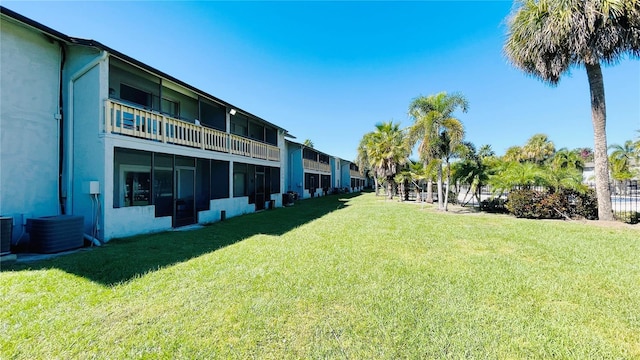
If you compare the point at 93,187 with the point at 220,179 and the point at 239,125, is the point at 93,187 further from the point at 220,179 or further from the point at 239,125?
the point at 239,125

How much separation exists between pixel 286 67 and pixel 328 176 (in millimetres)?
19780

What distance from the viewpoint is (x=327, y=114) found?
111 ft

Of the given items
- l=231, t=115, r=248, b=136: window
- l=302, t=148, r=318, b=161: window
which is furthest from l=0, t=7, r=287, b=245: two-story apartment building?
l=302, t=148, r=318, b=161: window

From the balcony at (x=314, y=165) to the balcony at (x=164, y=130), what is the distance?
12817mm

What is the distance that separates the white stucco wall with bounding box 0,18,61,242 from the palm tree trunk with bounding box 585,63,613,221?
64.9 ft

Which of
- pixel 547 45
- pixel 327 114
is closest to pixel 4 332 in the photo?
pixel 547 45

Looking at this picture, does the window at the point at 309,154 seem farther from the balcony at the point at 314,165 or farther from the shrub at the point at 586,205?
the shrub at the point at 586,205

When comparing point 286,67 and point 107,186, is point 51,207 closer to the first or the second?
point 107,186

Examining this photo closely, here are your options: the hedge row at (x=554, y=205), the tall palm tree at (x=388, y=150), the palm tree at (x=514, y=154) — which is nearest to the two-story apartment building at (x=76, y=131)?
the hedge row at (x=554, y=205)

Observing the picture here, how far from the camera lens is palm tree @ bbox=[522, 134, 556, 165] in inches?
1388

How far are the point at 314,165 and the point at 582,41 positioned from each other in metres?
23.6

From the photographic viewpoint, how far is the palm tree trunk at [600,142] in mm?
10258

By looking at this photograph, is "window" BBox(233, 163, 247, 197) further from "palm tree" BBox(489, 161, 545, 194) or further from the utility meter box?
"palm tree" BBox(489, 161, 545, 194)

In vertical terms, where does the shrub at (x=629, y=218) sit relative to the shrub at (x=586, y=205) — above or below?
below
